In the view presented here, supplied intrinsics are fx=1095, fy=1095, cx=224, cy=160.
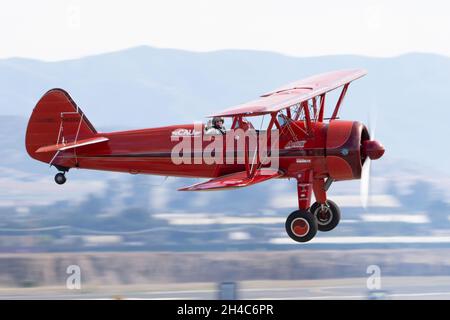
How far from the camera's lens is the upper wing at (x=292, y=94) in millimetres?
18766

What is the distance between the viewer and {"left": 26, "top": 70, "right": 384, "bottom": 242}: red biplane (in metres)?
20.0

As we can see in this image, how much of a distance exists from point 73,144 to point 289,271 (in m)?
7.90

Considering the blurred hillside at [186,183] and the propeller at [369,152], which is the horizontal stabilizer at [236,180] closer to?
the propeller at [369,152]

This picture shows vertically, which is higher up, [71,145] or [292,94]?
[292,94]

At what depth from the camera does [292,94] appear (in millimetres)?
20828

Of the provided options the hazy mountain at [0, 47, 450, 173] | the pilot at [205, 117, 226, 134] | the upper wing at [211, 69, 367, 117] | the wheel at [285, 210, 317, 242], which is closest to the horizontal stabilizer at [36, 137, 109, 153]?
the pilot at [205, 117, 226, 134]

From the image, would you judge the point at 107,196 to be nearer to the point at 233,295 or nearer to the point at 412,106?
the point at 233,295

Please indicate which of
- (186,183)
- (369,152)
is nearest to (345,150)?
(369,152)

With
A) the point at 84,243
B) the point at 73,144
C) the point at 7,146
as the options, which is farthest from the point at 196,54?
the point at 73,144

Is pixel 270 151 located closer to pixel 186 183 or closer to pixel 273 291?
pixel 273 291

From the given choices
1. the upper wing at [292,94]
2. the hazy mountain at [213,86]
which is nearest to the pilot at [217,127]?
the upper wing at [292,94]

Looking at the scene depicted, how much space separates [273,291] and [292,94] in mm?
6550

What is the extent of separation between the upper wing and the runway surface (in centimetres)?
499

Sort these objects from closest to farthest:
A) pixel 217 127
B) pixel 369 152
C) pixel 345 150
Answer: pixel 345 150, pixel 369 152, pixel 217 127
